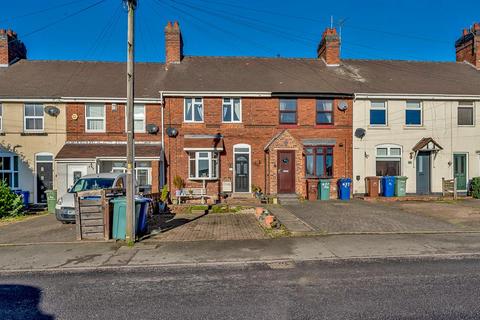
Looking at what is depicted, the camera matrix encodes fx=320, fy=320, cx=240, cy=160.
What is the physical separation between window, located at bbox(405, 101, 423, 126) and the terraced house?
6 centimetres

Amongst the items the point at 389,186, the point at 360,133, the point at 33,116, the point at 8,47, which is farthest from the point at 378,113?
the point at 8,47

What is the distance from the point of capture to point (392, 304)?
4.76m

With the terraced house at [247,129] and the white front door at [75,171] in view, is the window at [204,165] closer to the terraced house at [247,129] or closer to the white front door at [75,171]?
the terraced house at [247,129]

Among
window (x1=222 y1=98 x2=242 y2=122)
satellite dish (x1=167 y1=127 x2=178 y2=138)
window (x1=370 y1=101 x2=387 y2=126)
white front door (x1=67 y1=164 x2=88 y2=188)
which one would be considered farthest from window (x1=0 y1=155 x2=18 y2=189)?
window (x1=370 y1=101 x2=387 y2=126)

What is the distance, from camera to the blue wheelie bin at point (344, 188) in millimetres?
17594

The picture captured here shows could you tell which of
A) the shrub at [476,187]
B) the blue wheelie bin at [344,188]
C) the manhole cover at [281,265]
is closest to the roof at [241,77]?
the blue wheelie bin at [344,188]

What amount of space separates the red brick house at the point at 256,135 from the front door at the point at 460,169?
6413 mm

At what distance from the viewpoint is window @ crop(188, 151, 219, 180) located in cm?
1733

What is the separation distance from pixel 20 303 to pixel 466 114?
22473 millimetres

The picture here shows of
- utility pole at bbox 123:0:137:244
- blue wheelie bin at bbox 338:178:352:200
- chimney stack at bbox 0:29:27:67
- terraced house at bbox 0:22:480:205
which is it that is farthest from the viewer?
chimney stack at bbox 0:29:27:67

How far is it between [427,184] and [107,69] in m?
21.2

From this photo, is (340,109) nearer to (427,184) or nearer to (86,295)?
(427,184)

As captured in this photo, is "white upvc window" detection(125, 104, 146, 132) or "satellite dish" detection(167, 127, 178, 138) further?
"white upvc window" detection(125, 104, 146, 132)

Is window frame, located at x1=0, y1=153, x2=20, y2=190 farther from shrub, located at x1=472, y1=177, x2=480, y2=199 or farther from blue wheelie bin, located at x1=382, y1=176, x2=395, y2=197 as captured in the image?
shrub, located at x1=472, y1=177, x2=480, y2=199
